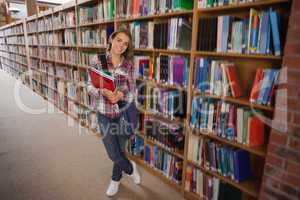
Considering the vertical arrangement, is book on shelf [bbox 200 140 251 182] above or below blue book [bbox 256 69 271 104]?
below

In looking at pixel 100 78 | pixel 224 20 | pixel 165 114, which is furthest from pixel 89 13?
pixel 224 20

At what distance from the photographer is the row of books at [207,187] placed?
1.63 meters

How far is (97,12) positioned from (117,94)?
5.22 ft

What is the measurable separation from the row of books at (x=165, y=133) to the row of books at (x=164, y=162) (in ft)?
0.41

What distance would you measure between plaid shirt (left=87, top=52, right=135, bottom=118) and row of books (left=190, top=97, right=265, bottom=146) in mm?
596

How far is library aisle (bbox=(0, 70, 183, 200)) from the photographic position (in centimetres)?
200

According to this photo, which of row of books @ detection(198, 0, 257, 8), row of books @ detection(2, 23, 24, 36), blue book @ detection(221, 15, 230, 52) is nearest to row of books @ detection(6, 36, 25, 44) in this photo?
row of books @ detection(2, 23, 24, 36)

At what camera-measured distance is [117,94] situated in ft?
A: 5.88

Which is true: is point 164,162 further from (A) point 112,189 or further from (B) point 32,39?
(B) point 32,39

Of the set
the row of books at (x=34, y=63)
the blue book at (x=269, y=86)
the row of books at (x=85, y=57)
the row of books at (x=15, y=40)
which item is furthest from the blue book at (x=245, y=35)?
the row of books at (x=15, y=40)

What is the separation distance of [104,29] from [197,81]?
1.60m

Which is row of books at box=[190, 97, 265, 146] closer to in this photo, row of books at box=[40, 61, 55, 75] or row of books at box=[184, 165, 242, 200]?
row of books at box=[184, 165, 242, 200]

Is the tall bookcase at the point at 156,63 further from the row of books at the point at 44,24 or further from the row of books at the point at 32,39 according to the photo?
the row of books at the point at 32,39

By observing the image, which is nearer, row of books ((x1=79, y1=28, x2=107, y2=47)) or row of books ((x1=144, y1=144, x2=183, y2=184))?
row of books ((x1=144, y1=144, x2=183, y2=184))
